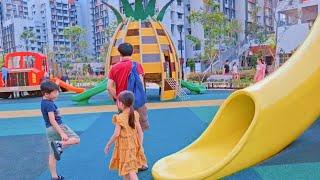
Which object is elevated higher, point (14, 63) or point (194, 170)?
point (14, 63)

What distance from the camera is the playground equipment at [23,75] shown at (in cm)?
1955

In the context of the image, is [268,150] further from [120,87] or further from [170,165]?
[120,87]

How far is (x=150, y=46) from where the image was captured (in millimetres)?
13812

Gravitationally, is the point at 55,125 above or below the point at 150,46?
below

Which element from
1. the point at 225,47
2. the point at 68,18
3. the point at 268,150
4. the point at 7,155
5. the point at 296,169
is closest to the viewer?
the point at 268,150

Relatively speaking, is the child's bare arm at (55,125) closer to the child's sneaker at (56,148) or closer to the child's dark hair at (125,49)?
the child's sneaker at (56,148)

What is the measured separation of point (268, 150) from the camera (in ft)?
13.3

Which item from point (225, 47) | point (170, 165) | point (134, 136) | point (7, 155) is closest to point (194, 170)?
point (170, 165)

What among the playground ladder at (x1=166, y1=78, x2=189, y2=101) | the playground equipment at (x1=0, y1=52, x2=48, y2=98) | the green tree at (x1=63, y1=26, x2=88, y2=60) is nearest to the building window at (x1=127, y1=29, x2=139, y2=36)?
the playground ladder at (x1=166, y1=78, x2=189, y2=101)

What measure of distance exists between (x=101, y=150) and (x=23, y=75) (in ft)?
47.6

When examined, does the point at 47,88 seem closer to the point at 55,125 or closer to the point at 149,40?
the point at 55,125

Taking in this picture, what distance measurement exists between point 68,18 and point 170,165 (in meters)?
88.9

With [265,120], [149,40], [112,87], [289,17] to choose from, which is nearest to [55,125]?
[112,87]

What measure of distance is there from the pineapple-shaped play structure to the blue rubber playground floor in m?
3.69
